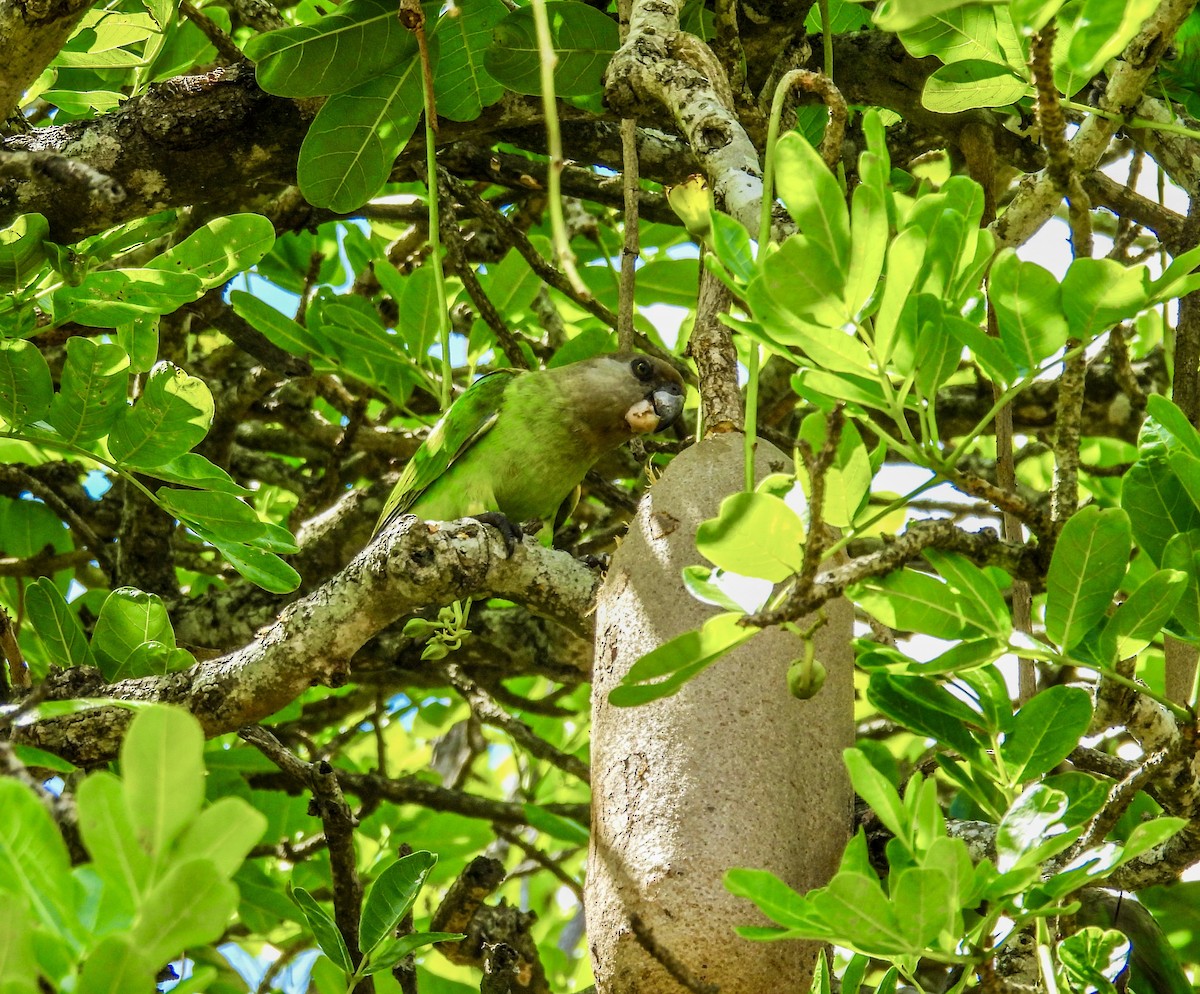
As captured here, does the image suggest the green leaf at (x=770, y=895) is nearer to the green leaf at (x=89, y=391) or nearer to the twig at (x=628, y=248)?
the twig at (x=628, y=248)

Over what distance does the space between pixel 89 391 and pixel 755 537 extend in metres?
1.61

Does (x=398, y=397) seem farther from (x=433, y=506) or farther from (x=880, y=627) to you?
(x=880, y=627)

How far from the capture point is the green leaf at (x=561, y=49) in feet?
8.20

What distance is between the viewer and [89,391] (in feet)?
7.97

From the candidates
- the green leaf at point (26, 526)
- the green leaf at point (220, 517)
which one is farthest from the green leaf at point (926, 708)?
the green leaf at point (26, 526)

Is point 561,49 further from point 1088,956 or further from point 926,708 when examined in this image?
point 1088,956

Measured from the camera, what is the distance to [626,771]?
196 centimetres

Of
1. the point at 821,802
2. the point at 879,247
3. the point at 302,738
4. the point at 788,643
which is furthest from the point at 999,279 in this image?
the point at 302,738

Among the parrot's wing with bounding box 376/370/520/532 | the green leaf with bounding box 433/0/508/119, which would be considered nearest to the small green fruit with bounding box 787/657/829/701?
the green leaf with bounding box 433/0/508/119

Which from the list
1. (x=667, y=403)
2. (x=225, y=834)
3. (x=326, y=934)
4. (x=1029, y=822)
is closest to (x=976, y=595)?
(x=1029, y=822)

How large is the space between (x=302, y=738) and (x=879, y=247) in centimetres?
311

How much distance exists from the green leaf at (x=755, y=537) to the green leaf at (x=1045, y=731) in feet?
1.38

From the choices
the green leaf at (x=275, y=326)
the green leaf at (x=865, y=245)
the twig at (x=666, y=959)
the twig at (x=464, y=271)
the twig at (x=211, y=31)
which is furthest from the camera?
the green leaf at (x=275, y=326)

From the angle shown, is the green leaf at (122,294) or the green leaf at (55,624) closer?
the green leaf at (122,294)
